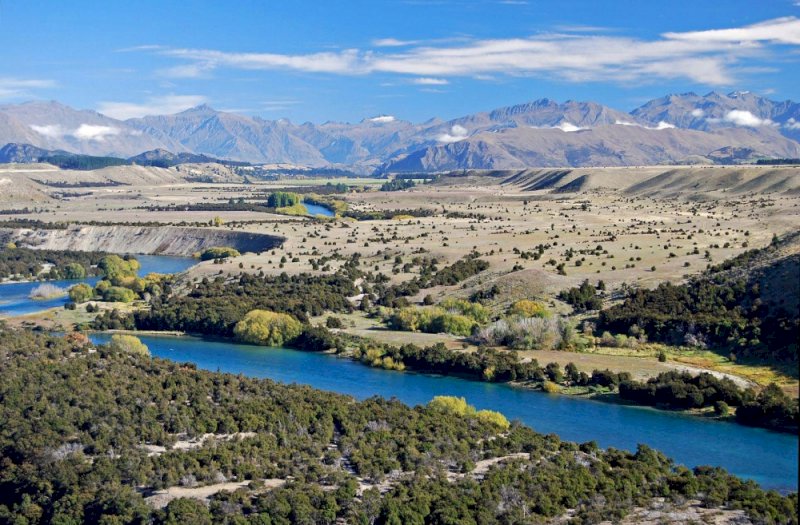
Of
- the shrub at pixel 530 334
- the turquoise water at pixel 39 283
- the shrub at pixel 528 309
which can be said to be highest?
the shrub at pixel 528 309

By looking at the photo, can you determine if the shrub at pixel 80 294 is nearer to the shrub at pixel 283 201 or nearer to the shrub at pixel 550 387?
the shrub at pixel 550 387

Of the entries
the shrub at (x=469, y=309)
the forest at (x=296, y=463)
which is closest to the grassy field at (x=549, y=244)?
the shrub at (x=469, y=309)

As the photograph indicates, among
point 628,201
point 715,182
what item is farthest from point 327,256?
point 715,182

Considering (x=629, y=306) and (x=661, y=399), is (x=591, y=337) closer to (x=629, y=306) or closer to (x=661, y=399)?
(x=629, y=306)

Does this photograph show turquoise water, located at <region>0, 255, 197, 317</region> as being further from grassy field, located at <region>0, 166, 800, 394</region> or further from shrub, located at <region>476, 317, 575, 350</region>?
shrub, located at <region>476, 317, 575, 350</region>

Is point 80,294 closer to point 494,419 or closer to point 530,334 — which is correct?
point 530,334

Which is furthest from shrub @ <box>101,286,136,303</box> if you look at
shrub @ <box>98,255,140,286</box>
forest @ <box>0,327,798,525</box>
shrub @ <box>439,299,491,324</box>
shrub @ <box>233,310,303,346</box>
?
forest @ <box>0,327,798,525</box>

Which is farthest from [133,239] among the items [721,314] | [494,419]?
[494,419]
